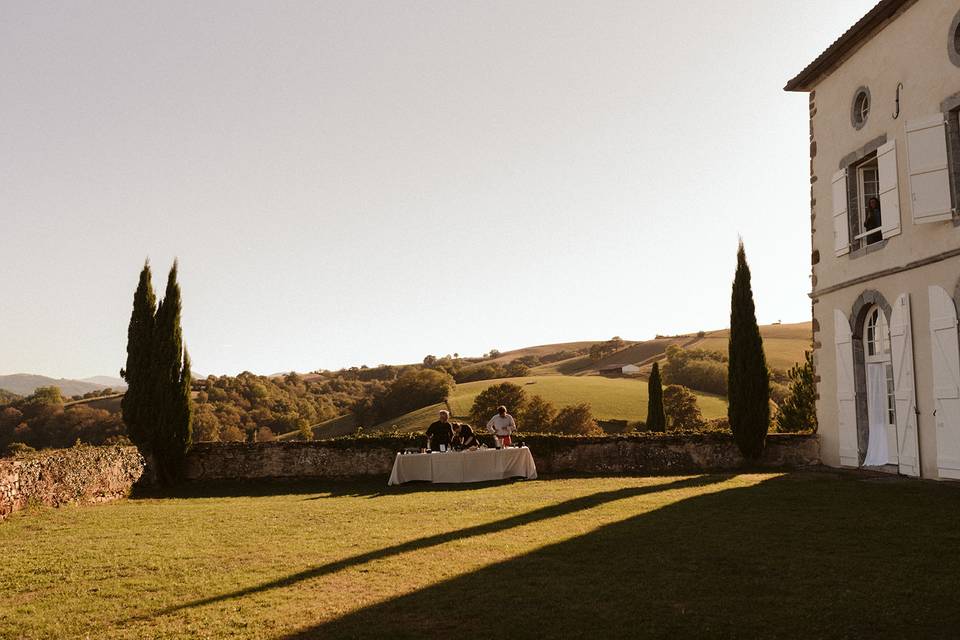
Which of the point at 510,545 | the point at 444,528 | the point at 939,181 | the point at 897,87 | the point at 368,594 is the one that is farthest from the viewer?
the point at 897,87

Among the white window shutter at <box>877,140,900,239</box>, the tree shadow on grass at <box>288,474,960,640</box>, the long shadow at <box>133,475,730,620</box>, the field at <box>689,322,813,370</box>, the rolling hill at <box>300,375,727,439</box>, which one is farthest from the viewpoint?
the field at <box>689,322,813,370</box>

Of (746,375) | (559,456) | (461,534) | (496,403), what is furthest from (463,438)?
(496,403)

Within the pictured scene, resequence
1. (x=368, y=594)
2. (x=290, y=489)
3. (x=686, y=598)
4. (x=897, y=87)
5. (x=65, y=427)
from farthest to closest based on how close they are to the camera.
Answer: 1. (x=65, y=427)
2. (x=290, y=489)
3. (x=897, y=87)
4. (x=368, y=594)
5. (x=686, y=598)

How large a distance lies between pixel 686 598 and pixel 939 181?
8918 millimetres

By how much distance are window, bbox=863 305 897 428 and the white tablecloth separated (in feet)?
20.9

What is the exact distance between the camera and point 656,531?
769 centimetres

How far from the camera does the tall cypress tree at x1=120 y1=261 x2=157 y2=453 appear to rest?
15664 mm

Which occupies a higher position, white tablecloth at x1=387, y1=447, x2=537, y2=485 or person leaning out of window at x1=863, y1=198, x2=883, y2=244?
person leaning out of window at x1=863, y1=198, x2=883, y2=244

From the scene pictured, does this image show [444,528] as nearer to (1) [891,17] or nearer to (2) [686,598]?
(2) [686,598]

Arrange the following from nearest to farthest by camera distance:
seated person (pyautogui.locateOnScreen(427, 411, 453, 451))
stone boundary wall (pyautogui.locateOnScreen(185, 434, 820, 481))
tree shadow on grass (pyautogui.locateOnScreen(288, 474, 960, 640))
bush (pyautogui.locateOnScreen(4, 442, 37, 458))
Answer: tree shadow on grass (pyautogui.locateOnScreen(288, 474, 960, 640)), bush (pyautogui.locateOnScreen(4, 442, 37, 458)), seated person (pyautogui.locateOnScreen(427, 411, 453, 451)), stone boundary wall (pyautogui.locateOnScreen(185, 434, 820, 481))

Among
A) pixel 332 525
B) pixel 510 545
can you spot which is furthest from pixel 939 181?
pixel 332 525

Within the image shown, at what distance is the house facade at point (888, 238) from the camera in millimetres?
10945

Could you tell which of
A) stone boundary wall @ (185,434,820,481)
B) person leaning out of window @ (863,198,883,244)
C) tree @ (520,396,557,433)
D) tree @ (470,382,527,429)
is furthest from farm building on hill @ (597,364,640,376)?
person leaning out of window @ (863,198,883,244)

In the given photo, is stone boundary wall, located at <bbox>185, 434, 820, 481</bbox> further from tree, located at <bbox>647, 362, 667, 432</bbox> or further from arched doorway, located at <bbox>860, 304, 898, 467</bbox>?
tree, located at <bbox>647, 362, 667, 432</bbox>
